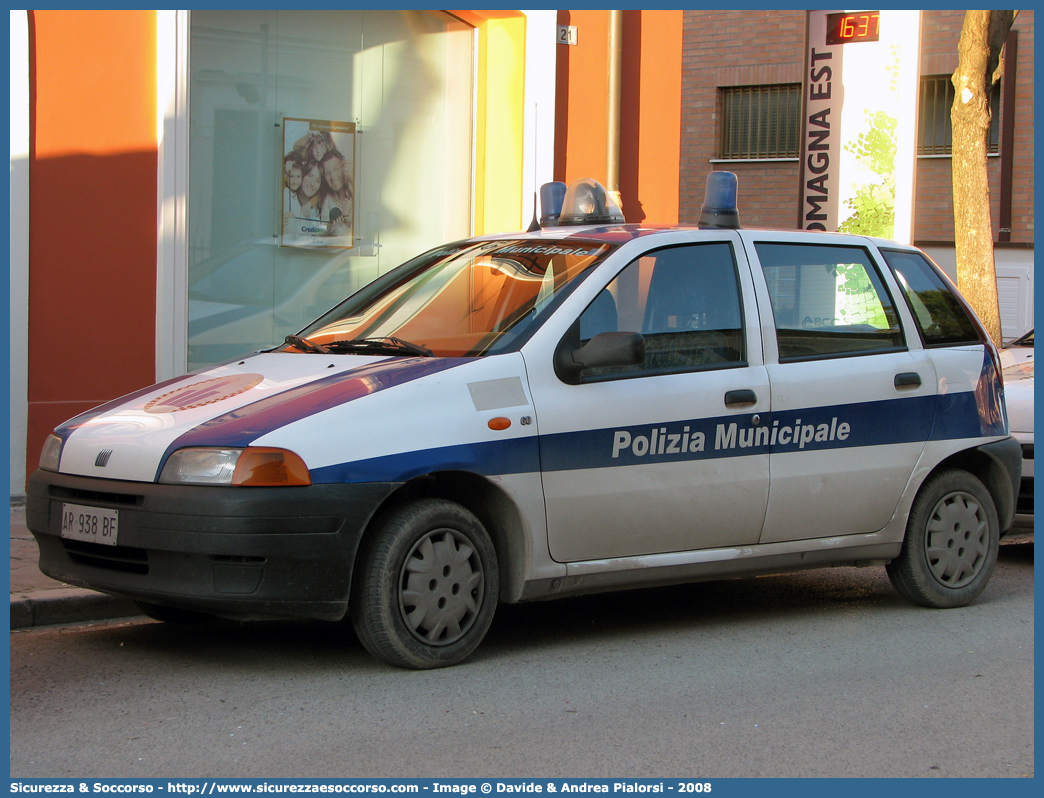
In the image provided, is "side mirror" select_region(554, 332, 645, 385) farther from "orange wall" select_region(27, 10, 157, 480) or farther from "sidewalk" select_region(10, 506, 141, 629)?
"orange wall" select_region(27, 10, 157, 480)

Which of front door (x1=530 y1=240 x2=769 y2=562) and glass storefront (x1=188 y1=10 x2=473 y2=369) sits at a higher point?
glass storefront (x1=188 y1=10 x2=473 y2=369)

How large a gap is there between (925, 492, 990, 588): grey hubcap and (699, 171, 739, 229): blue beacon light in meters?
1.75

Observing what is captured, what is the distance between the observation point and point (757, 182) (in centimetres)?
2389

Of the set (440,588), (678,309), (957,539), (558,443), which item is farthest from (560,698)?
(957,539)

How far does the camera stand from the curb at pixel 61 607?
5.59 m

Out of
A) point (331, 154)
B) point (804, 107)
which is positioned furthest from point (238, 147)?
point (804, 107)

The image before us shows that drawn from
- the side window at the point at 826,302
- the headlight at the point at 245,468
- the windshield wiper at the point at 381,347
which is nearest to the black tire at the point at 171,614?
the headlight at the point at 245,468

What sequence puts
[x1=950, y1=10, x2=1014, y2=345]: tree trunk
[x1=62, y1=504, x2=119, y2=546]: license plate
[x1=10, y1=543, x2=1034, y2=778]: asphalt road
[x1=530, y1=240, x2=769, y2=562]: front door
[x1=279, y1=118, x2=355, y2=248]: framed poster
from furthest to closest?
1. [x1=950, y1=10, x2=1014, y2=345]: tree trunk
2. [x1=279, y1=118, x2=355, y2=248]: framed poster
3. [x1=530, y1=240, x2=769, y2=562]: front door
4. [x1=62, y1=504, x2=119, y2=546]: license plate
5. [x1=10, y1=543, x2=1034, y2=778]: asphalt road

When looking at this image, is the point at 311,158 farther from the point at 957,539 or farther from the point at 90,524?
the point at 957,539

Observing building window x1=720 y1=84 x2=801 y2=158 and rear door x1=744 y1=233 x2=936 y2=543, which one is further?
building window x1=720 y1=84 x2=801 y2=158

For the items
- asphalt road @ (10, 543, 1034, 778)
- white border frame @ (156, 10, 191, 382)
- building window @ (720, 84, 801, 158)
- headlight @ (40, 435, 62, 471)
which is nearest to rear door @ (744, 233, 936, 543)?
asphalt road @ (10, 543, 1034, 778)

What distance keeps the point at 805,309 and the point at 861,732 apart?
7.14ft

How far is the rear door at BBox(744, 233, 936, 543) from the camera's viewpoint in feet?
18.3

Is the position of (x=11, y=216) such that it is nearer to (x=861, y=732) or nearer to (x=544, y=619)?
(x=544, y=619)
